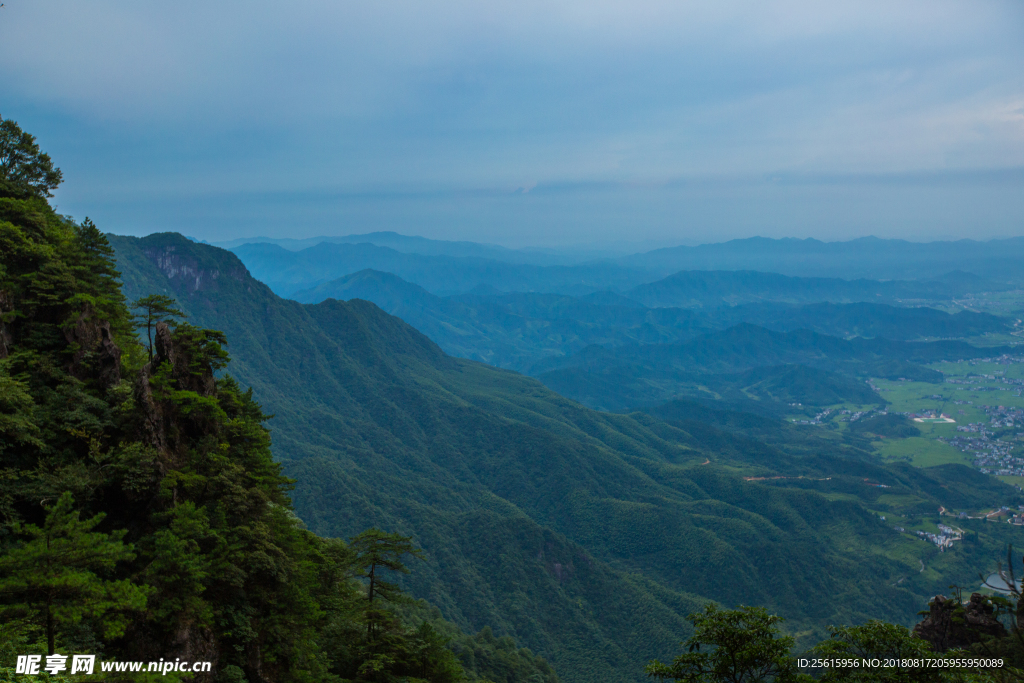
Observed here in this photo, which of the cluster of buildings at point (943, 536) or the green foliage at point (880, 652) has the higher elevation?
the green foliage at point (880, 652)

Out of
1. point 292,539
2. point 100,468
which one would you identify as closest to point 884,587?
point 292,539

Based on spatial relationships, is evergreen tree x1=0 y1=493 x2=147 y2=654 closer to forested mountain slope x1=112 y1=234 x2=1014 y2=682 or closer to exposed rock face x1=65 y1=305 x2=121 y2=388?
exposed rock face x1=65 y1=305 x2=121 y2=388

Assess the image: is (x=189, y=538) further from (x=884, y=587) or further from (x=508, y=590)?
(x=884, y=587)

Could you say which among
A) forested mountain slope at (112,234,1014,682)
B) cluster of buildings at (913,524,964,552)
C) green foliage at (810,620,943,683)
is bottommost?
cluster of buildings at (913,524,964,552)

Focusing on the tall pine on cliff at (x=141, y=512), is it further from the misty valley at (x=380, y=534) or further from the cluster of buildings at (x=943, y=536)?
the cluster of buildings at (x=943, y=536)

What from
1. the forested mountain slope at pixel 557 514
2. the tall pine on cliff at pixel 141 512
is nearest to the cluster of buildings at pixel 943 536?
the forested mountain slope at pixel 557 514

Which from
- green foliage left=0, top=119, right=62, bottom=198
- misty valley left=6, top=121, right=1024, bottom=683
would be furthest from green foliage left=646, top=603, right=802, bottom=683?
green foliage left=0, top=119, right=62, bottom=198

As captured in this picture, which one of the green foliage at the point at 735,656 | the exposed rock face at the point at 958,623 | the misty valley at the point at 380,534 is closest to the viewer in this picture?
the green foliage at the point at 735,656
